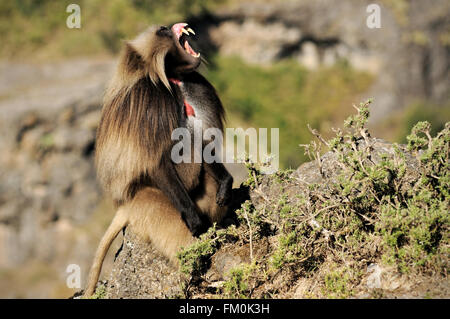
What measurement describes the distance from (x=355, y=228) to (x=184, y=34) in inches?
70.2

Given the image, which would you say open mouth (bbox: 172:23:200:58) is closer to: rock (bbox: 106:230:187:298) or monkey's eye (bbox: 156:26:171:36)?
monkey's eye (bbox: 156:26:171:36)

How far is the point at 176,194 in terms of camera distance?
3.45 metres

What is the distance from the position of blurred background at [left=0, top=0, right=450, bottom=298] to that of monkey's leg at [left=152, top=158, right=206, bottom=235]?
6365 mm

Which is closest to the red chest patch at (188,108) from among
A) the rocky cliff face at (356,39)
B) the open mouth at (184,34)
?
the open mouth at (184,34)

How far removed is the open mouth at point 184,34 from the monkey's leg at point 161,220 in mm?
1016

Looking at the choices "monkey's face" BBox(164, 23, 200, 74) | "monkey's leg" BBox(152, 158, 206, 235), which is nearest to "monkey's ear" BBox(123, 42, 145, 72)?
"monkey's face" BBox(164, 23, 200, 74)

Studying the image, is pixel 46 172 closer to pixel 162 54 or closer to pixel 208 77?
pixel 208 77

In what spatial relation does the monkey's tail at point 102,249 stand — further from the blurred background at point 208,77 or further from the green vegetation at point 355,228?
the blurred background at point 208,77

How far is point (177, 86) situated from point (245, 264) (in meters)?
1.33

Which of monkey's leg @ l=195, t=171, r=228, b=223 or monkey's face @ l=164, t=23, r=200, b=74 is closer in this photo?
monkey's face @ l=164, t=23, r=200, b=74

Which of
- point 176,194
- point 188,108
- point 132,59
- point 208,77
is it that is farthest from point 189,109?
point 208,77

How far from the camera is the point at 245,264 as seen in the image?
10.7ft

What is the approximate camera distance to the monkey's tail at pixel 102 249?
11.9ft

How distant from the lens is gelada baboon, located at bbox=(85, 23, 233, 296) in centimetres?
339
